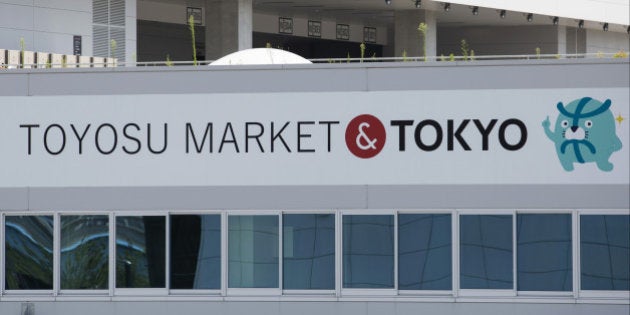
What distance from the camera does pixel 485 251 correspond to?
21906 millimetres

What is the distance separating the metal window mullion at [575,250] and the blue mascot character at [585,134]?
804 millimetres

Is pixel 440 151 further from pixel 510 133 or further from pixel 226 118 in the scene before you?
pixel 226 118

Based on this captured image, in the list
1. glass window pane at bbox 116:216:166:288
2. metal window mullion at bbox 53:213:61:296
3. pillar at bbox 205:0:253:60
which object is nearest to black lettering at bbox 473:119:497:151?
glass window pane at bbox 116:216:166:288

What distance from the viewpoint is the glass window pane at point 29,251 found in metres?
22.7

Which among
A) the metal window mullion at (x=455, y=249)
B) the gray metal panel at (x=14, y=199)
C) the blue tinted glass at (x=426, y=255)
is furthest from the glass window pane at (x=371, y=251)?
the gray metal panel at (x=14, y=199)

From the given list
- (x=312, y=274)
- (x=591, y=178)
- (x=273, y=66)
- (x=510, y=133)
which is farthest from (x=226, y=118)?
(x=591, y=178)

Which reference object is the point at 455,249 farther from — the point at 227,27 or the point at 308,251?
the point at 227,27

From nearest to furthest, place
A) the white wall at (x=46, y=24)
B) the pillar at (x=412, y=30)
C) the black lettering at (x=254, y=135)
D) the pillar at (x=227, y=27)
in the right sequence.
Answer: the black lettering at (x=254, y=135)
the white wall at (x=46, y=24)
the pillar at (x=227, y=27)
the pillar at (x=412, y=30)

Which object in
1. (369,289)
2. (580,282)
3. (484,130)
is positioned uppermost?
(484,130)

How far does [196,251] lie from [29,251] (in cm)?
284

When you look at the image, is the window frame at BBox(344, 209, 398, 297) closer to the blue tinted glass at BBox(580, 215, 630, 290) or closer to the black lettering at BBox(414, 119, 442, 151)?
the black lettering at BBox(414, 119, 442, 151)

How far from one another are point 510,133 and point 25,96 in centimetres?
806

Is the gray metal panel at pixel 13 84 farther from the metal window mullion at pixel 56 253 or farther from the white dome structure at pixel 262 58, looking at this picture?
the white dome structure at pixel 262 58

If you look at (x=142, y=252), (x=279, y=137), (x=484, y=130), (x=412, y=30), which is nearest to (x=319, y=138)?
(x=279, y=137)
